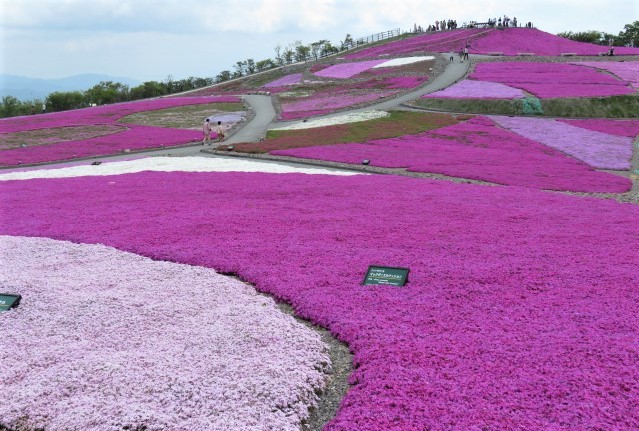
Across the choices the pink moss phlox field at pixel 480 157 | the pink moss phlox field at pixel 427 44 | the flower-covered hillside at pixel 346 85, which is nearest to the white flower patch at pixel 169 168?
the pink moss phlox field at pixel 480 157

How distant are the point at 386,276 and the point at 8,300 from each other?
8850 mm

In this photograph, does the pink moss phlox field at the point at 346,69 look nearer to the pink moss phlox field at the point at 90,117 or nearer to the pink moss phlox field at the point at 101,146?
the pink moss phlox field at the point at 90,117

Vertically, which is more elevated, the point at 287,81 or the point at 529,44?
the point at 529,44

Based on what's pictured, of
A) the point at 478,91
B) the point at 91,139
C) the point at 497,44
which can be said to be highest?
the point at 497,44

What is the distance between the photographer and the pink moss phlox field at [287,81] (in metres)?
97.9

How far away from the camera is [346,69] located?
3905 inches

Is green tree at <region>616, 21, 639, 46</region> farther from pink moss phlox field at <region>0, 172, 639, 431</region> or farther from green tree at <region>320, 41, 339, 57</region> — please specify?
pink moss phlox field at <region>0, 172, 639, 431</region>

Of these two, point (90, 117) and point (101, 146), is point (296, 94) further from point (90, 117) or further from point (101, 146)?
point (101, 146)

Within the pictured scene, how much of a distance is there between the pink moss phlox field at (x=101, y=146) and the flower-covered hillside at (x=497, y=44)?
194 ft

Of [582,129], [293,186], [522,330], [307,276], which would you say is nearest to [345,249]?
[307,276]

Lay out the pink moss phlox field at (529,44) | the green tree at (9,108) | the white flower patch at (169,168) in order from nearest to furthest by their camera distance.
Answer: the white flower patch at (169,168) → the green tree at (9,108) → the pink moss phlox field at (529,44)

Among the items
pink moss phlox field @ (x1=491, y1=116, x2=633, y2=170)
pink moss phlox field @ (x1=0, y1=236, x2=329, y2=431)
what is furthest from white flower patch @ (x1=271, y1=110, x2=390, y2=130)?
pink moss phlox field @ (x1=0, y1=236, x2=329, y2=431)

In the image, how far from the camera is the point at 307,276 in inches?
590

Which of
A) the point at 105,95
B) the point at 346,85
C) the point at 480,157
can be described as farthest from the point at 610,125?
the point at 105,95
